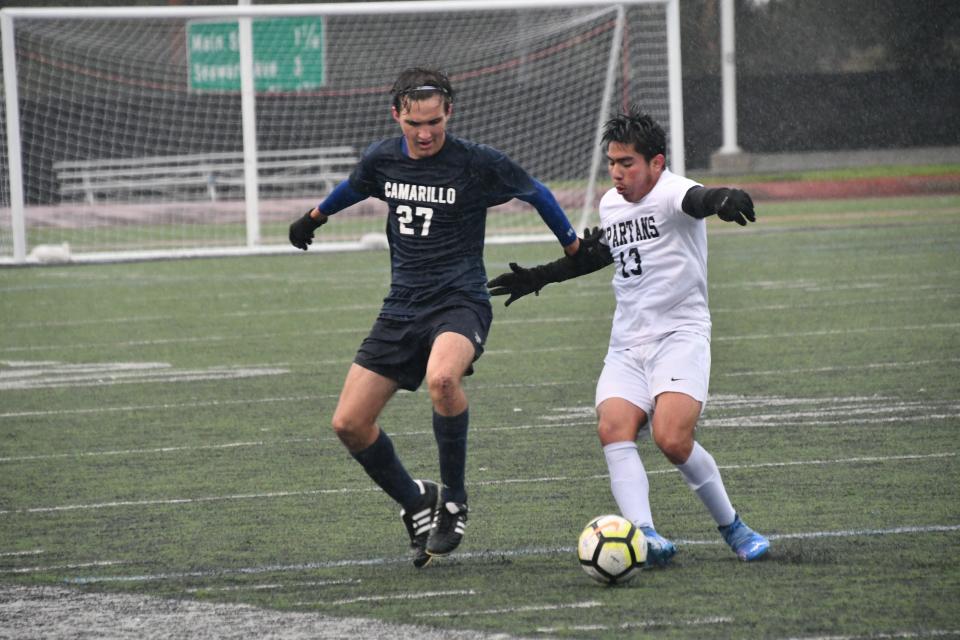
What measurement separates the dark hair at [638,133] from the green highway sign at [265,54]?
60.8 feet

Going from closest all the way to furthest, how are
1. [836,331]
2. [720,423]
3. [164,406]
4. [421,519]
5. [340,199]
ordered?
[421,519] < [340,199] < [720,423] < [164,406] < [836,331]

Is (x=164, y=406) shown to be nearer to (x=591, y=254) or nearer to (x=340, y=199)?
(x=340, y=199)

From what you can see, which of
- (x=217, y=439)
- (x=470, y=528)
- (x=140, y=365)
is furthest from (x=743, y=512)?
(x=140, y=365)

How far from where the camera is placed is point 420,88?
613cm

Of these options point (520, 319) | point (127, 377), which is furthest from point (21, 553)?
point (520, 319)

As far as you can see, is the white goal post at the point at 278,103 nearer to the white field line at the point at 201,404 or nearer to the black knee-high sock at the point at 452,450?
the white field line at the point at 201,404

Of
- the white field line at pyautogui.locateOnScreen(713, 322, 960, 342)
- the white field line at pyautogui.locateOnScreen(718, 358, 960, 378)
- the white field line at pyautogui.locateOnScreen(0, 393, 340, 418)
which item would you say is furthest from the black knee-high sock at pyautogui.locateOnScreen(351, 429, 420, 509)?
the white field line at pyautogui.locateOnScreen(713, 322, 960, 342)

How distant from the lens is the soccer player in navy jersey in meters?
6.09

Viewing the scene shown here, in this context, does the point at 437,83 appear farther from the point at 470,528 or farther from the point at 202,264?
the point at 202,264

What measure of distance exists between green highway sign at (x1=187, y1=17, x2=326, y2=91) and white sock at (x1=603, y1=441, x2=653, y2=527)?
62.1 ft

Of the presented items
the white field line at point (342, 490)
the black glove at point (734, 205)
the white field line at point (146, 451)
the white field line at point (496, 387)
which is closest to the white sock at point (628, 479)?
the black glove at point (734, 205)

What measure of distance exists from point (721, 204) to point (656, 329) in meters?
0.57

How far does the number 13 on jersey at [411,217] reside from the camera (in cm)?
632

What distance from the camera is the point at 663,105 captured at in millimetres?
23125
